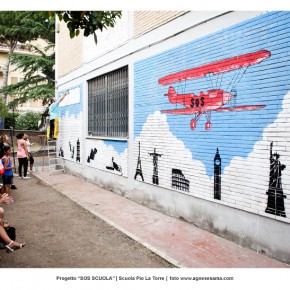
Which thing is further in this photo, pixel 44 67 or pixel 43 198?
pixel 44 67

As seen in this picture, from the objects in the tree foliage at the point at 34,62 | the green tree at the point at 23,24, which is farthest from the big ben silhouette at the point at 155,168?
the green tree at the point at 23,24

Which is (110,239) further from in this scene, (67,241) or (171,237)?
(171,237)

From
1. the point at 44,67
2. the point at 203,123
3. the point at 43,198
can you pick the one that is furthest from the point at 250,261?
the point at 44,67

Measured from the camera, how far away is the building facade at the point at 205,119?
404cm

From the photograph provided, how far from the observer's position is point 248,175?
4.39 m

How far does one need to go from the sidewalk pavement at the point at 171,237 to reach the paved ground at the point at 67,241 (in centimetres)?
22

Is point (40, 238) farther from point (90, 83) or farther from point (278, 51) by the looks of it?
point (90, 83)

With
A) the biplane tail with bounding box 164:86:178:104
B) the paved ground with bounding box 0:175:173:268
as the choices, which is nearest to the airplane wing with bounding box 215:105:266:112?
the biplane tail with bounding box 164:86:178:104

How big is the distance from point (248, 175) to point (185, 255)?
155 cm

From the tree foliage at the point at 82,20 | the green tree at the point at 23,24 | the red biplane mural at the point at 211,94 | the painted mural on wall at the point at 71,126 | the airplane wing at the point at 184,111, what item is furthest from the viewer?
the green tree at the point at 23,24

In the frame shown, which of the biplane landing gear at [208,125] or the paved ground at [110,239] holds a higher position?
the biplane landing gear at [208,125]

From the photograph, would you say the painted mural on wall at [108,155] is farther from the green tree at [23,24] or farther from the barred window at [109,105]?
the green tree at [23,24]

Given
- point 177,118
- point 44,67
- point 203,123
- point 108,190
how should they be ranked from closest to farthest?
point 203,123
point 177,118
point 108,190
point 44,67

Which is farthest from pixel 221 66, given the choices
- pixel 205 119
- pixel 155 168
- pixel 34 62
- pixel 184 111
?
pixel 34 62
